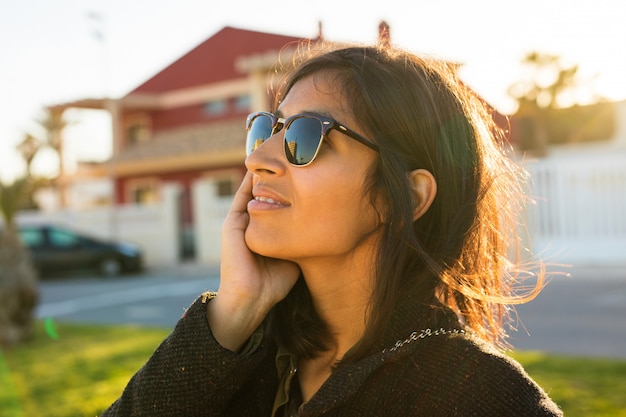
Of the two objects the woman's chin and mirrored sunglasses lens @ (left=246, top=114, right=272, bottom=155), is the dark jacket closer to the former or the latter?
the woman's chin

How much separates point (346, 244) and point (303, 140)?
31cm

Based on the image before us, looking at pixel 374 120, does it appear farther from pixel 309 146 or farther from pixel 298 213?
pixel 298 213

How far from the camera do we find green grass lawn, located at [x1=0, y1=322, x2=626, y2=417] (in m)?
4.58

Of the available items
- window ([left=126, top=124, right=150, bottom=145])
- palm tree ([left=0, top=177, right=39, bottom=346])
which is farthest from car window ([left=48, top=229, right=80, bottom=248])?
window ([left=126, top=124, right=150, bottom=145])

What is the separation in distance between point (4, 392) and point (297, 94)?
16.0ft

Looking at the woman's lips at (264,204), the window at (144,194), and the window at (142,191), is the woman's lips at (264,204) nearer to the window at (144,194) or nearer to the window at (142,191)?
the window at (142,191)

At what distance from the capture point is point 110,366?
6.58 metres

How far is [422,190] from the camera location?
1.97 meters

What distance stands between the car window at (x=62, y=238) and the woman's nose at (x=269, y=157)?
17.6m

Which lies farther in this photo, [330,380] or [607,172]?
[607,172]

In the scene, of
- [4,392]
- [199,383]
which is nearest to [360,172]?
[199,383]

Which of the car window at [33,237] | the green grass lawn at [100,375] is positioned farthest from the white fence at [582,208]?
the car window at [33,237]

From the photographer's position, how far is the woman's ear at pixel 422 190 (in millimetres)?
1954

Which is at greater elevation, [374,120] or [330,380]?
[374,120]
